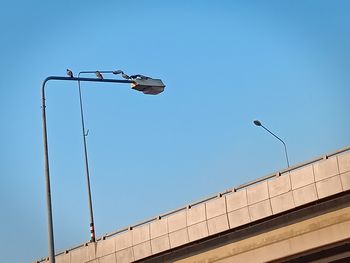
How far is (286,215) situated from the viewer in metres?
22.9

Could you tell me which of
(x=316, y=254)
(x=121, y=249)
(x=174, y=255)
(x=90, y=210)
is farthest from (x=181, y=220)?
(x=90, y=210)

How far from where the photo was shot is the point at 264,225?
23625mm

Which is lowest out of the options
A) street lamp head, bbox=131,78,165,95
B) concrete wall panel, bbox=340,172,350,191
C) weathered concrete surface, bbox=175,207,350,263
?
weathered concrete surface, bbox=175,207,350,263

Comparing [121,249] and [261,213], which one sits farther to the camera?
[121,249]

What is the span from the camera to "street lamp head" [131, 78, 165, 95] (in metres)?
20.3

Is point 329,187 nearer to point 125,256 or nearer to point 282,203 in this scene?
point 282,203

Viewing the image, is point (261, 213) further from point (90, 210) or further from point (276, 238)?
point (90, 210)

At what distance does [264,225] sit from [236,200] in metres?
1.34

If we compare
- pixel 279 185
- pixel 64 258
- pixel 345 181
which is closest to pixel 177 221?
pixel 279 185

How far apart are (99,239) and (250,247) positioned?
7793 mm

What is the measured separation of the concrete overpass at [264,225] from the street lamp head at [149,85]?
535 cm

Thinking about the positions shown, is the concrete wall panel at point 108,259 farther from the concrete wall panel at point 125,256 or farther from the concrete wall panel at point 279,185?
the concrete wall panel at point 279,185

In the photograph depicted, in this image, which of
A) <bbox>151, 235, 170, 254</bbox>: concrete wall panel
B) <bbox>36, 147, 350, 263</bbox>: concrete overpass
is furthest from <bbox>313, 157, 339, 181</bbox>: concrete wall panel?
Result: <bbox>151, 235, 170, 254</bbox>: concrete wall panel

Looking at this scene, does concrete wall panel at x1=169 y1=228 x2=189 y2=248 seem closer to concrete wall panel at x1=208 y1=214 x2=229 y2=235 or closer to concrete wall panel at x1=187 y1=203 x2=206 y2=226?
concrete wall panel at x1=187 y1=203 x2=206 y2=226
